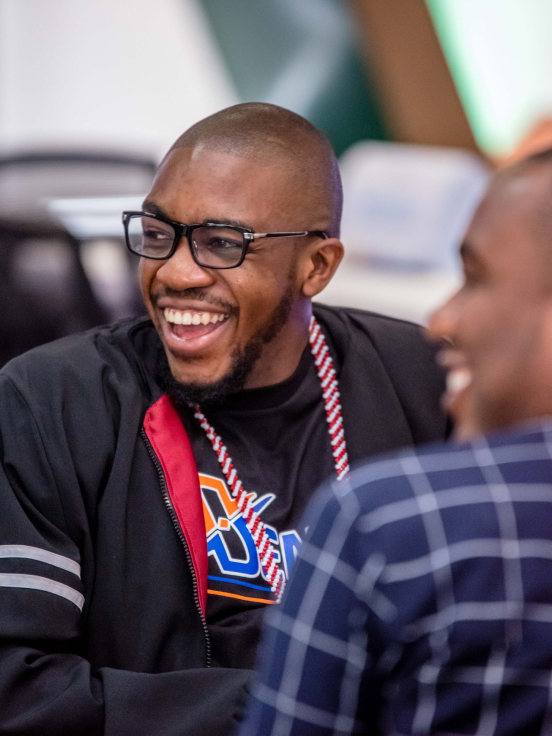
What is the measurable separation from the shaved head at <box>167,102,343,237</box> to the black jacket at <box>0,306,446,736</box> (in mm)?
337

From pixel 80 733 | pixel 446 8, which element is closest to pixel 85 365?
pixel 80 733

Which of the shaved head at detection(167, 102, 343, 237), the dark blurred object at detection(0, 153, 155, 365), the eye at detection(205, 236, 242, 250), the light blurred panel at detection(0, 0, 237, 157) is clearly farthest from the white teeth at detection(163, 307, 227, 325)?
the light blurred panel at detection(0, 0, 237, 157)

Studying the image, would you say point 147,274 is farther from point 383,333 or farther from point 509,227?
point 509,227

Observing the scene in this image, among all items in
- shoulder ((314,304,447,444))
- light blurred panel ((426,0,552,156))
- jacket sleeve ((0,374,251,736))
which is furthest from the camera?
light blurred panel ((426,0,552,156))

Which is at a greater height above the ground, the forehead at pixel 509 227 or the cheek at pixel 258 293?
the forehead at pixel 509 227

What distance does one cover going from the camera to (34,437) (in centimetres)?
122

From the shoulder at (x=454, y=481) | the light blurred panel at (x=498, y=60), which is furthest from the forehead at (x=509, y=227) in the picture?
the light blurred panel at (x=498, y=60)

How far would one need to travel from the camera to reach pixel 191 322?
1366 millimetres

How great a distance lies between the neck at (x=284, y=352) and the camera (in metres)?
1.44

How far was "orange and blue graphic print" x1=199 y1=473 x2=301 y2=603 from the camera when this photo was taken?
1.31 metres

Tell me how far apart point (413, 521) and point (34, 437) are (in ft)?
2.29

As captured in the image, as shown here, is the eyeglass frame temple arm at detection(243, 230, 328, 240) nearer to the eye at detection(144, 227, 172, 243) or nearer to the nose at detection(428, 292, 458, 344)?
the eye at detection(144, 227, 172, 243)

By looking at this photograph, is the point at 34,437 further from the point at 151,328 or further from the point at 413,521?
the point at 413,521

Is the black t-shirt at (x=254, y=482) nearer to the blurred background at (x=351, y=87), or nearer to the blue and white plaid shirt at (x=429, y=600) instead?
the blue and white plaid shirt at (x=429, y=600)
